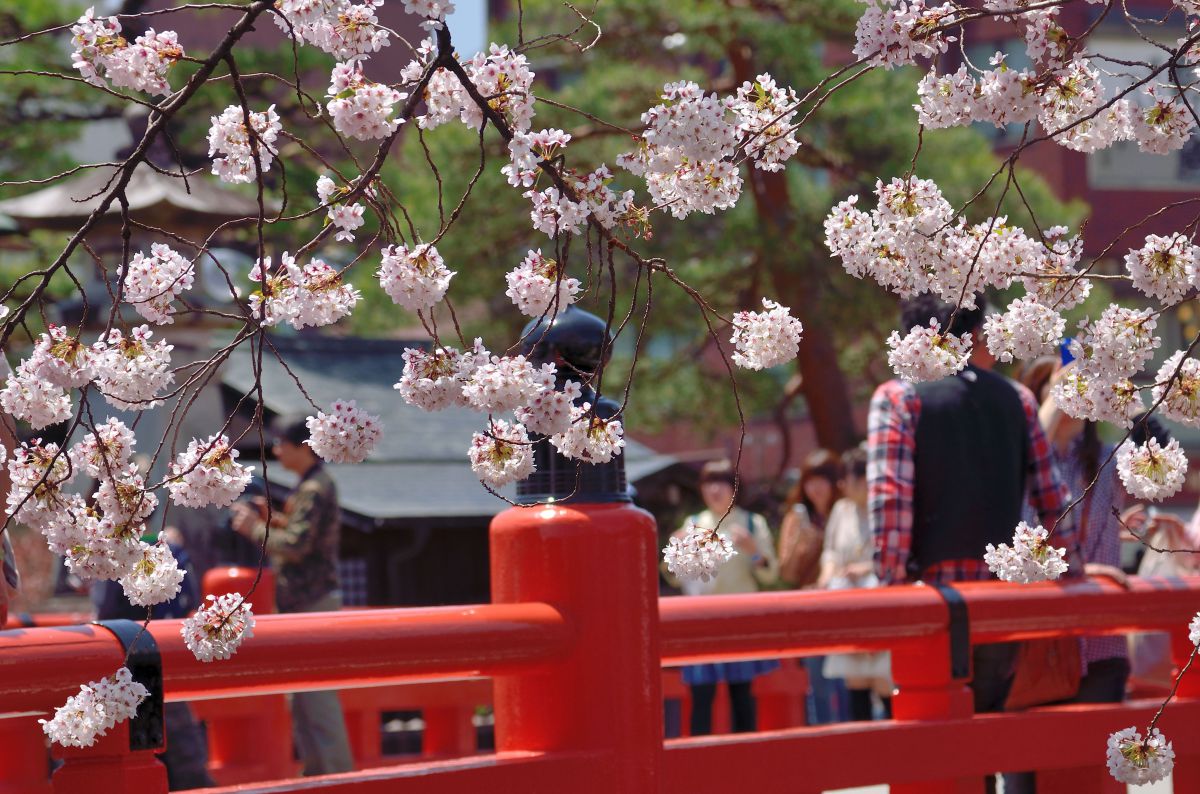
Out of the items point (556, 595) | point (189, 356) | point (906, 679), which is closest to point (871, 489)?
point (906, 679)

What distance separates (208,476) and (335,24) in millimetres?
778

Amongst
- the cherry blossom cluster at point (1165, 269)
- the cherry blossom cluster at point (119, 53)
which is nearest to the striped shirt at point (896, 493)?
the cherry blossom cluster at point (1165, 269)

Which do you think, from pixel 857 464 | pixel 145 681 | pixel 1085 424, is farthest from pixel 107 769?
pixel 857 464

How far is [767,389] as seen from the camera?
55.2 feet

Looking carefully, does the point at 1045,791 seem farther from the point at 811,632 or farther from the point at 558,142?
the point at 558,142

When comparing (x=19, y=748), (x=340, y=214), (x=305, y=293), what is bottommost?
(x=19, y=748)

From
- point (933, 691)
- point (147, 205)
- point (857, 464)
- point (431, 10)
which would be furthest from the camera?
point (147, 205)

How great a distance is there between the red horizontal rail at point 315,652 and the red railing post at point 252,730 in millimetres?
3371

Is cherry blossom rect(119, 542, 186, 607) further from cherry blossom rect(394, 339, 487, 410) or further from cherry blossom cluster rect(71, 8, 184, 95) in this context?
cherry blossom cluster rect(71, 8, 184, 95)

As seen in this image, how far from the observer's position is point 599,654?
11.3 ft

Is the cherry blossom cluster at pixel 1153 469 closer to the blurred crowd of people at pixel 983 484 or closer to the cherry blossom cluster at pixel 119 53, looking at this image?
the blurred crowd of people at pixel 983 484

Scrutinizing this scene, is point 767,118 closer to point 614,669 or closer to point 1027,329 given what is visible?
point 1027,329

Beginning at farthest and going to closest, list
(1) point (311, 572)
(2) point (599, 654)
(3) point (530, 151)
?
(1) point (311, 572)
(2) point (599, 654)
(3) point (530, 151)

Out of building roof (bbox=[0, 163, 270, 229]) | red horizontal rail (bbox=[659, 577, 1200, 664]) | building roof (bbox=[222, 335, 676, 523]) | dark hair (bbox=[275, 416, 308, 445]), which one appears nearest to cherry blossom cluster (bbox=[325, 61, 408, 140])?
red horizontal rail (bbox=[659, 577, 1200, 664])
